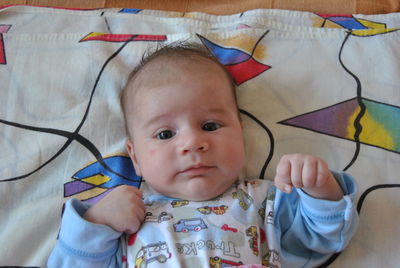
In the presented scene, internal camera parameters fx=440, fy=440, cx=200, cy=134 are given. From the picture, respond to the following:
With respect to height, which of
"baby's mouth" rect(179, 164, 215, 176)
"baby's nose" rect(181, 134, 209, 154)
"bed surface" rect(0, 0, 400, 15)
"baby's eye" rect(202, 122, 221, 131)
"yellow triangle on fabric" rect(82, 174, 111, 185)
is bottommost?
"yellow triangle on fabric" rect(82, 174, 111, 185)

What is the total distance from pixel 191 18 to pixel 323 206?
2.27ft

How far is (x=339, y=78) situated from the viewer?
1.09 metres

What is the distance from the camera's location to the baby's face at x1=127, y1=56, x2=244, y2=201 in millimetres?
847

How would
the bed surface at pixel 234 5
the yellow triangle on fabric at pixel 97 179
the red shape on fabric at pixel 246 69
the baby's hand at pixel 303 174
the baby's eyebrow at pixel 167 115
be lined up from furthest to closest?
the bed surface at pixel 234 5
the red shape on fabric at pixel 246 69
the yellow triangle on fabric at pixel 97 179
the baby's eyebrow at pixel 167 115
the baby's hand at pixel 303 174

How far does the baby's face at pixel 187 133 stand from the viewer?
2.78ft

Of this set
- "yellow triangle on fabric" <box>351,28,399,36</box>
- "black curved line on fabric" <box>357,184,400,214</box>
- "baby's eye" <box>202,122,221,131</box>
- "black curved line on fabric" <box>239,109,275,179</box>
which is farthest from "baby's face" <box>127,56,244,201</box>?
"yellow triangle on fabric" <box>351,28,399,36</box>

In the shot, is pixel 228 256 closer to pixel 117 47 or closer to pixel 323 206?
pixel 323 206

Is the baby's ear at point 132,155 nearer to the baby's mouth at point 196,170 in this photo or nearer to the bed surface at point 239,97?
the bed surface at point 239,97

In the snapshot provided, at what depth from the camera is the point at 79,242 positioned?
811 millimetres

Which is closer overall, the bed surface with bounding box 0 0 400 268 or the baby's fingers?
the baby's fingers

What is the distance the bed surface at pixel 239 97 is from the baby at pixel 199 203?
0.10 m

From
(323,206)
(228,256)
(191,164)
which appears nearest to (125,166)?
(191,164)

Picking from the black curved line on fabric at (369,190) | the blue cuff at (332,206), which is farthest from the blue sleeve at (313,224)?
the black curved line on fabric at (369,190)

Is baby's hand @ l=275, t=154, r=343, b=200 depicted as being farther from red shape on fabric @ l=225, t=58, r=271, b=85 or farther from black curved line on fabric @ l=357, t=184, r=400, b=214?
red shape on fabric @ l=225, t=58, r=271, b=85
